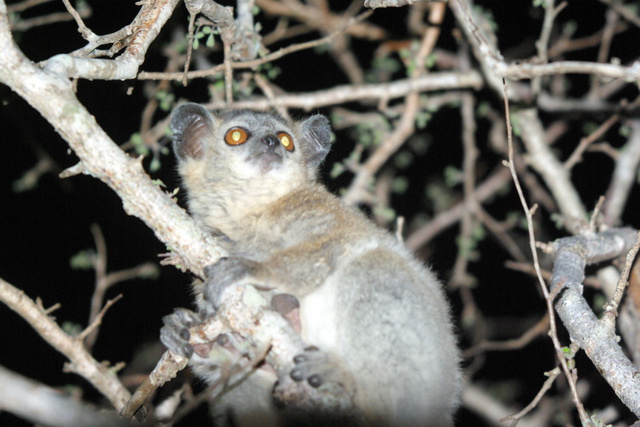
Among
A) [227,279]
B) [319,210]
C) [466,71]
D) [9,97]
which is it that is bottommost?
[227,279]

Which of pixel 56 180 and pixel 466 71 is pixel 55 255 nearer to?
pixel 56 180

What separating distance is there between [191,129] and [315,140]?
1020 mm

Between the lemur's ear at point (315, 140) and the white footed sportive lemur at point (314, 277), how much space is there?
253 millimetres

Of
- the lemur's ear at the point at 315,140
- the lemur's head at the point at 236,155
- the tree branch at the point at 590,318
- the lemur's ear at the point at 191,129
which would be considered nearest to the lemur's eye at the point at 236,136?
the lemur's head at the point at 236,155

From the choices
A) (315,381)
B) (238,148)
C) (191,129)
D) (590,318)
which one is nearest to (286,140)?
(238,148)

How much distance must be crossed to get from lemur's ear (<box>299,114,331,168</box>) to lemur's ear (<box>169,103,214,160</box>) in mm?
788

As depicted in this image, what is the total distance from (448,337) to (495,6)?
6335mm

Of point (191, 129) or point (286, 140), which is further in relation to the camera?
point (286, 140)

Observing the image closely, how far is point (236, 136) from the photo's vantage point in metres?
4.50

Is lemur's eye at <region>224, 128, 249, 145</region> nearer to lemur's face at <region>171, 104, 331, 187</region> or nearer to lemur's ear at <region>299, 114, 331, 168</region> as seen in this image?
lemur's face at <region>171, 104, 331, 187</region>

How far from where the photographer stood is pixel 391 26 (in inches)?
314

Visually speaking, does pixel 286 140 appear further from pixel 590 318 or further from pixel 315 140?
pixel 590 318

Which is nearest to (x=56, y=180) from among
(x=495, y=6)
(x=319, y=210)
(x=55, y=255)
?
(x=55, y=255)

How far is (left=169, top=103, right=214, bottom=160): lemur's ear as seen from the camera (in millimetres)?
4414
